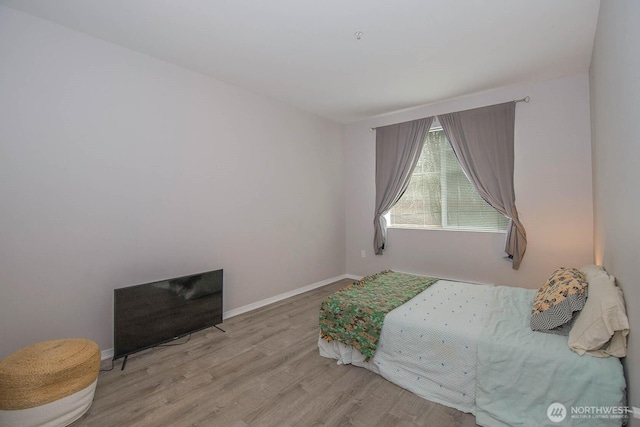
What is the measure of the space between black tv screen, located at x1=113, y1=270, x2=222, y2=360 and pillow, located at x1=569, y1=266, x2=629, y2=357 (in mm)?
2922

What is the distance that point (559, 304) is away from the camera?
6.01 ft

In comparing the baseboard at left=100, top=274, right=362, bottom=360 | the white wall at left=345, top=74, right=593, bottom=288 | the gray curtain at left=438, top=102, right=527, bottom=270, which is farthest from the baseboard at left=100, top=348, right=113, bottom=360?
the gray curtain at left=438, top=102, right=527, bottom=270

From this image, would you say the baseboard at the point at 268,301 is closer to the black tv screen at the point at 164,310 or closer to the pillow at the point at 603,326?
the black tv screen at the point at 164,310

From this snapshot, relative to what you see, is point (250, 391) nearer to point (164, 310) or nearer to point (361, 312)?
point (361, 312)

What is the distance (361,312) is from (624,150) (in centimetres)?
187

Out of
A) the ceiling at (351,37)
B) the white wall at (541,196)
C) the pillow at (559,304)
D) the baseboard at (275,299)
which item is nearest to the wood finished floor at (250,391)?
the baseboard at (275,299)

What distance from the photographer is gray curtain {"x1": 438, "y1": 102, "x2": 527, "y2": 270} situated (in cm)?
353

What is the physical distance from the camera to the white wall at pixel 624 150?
1.27 metres

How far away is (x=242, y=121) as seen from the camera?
139 inches

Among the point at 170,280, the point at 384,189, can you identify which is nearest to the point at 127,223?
the point at 170,280

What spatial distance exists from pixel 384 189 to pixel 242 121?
2.37 metres

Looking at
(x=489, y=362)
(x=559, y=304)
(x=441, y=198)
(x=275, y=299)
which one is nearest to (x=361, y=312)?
(x=489, y=362)

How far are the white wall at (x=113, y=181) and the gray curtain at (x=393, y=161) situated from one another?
64.1 inches

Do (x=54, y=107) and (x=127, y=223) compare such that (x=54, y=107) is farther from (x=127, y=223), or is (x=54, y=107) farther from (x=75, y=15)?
(x=127, y=223)
